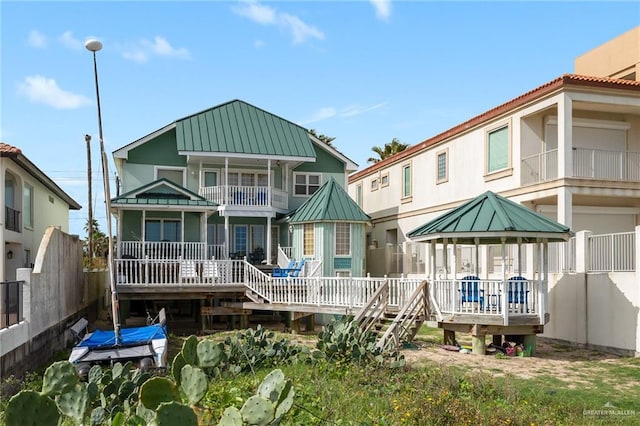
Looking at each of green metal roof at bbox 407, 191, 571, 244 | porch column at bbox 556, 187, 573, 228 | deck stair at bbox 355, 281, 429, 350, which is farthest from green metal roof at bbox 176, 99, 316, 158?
green metal roof at bbox 407, 191, 571, 244

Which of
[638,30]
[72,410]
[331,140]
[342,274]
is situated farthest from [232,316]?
[331,140]

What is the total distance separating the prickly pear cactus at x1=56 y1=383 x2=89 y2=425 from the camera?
669 centimetres

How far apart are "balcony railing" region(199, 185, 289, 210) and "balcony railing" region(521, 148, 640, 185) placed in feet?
35.7

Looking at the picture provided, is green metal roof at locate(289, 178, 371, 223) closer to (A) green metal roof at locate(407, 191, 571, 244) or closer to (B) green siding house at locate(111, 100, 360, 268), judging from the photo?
(B) green siding house at locate(111, 100, 360, 268)

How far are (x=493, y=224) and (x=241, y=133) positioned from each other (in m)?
15.3

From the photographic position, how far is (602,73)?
92.3 ft

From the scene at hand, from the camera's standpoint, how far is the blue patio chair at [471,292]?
17078 millimetres

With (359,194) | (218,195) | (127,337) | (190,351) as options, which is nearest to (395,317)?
(127,337)

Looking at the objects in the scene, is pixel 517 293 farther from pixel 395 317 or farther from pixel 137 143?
pixel 137 143

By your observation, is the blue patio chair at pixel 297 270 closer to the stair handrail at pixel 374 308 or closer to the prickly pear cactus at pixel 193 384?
the stair handrail at pixel 374 308

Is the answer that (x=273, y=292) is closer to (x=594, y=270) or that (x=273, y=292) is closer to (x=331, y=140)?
(x=594, y=270)

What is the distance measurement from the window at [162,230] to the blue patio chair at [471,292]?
46.7 feet

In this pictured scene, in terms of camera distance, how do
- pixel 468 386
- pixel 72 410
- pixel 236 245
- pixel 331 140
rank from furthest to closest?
pixel 331 140 < pixel 236 245 < pixel 468 386 < pixel 72 410

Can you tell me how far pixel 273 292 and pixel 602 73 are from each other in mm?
17642
